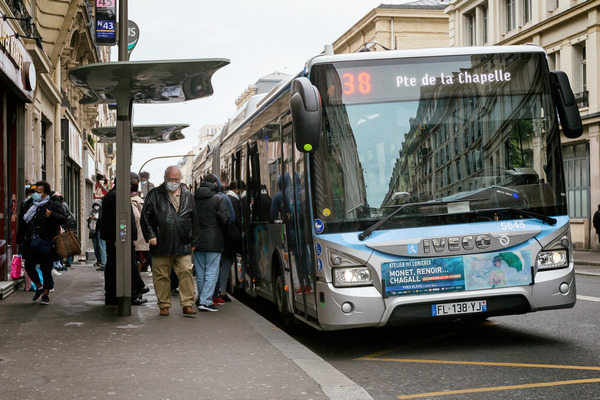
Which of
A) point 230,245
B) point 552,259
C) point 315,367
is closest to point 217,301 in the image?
point 230,245

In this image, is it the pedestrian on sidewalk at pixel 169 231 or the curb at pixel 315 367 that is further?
the pedestrian on sidewalk at pixel 169 231

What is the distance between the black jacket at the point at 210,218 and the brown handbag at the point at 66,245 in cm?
206

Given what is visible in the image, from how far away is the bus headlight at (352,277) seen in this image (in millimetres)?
7555

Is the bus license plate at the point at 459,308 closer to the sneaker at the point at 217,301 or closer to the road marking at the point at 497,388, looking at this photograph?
the road marking at the point at 497,388

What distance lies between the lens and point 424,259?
25.0 ft

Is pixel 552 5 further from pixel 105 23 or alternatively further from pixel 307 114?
pixel 307 114

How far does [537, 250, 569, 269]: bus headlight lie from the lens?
25.8 feet

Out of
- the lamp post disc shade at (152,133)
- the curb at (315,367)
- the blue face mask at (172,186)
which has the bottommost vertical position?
the curb at (315,367)

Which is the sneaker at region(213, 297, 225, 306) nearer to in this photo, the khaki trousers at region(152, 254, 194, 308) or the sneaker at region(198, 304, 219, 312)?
the sneaker at region(198, 304, 219, 312)

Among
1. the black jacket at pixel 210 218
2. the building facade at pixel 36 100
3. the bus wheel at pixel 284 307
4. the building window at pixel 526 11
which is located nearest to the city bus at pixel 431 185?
the bus wheel at pixel 284 307

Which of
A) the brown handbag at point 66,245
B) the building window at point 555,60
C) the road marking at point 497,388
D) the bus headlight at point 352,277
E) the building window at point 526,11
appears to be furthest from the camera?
the building window at point 526,11

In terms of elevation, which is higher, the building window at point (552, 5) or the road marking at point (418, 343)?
the building window at point (552, 5)

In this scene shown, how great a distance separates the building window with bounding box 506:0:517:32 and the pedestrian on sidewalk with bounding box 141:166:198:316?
29.1 m

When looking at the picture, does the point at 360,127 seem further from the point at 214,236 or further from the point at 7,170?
the point at 7,170
